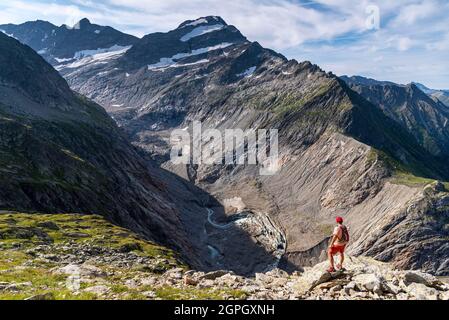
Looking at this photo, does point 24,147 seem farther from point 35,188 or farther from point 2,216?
point 2,216

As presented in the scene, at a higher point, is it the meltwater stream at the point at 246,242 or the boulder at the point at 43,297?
the boulder at the point at 43,297

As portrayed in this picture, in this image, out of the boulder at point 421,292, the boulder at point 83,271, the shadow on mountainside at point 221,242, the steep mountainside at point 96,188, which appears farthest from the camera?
the shadow on mountainside at point 221,242

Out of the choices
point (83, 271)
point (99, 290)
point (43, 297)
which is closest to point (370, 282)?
point (99, 290)

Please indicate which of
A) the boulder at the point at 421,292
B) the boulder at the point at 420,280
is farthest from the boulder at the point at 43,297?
the boulder at the point at 420,280

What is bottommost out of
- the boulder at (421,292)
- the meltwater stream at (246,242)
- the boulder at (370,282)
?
the meltwater stream at (246,242)

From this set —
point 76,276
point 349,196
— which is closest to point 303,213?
point 349,196

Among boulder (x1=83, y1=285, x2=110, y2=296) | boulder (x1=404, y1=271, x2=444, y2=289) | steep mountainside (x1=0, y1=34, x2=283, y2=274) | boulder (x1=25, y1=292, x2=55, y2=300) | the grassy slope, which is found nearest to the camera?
boulder (x1=25, y1=292, x2=55, y2=300)

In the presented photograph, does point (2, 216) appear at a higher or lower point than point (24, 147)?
lower

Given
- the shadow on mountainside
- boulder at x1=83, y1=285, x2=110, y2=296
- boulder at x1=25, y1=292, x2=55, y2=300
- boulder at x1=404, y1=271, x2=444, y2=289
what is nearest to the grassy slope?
boulder at x1=25, y1=292, x2=55, y2=300

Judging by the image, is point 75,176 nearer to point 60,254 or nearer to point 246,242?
point 60,254

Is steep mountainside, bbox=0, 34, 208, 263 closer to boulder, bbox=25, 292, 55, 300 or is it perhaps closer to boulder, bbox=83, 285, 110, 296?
boulder, bbox=83, 285, 110, 296

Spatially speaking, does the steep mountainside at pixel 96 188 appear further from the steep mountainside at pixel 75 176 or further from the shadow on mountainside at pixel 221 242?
the shadow on mountainside at pixel 221 242

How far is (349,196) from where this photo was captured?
173m
